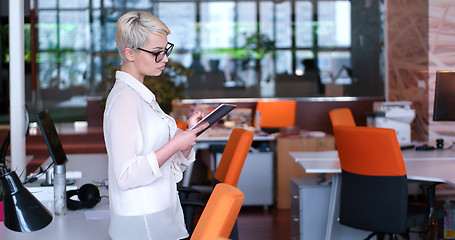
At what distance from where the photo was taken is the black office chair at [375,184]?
3.82m

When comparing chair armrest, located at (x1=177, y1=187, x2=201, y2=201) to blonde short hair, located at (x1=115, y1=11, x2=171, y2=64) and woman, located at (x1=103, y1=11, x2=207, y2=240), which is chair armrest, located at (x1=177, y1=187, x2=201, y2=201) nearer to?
woman, located at (x1=103, y1=11, x2=207, y2=240)

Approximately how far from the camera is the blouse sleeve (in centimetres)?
200

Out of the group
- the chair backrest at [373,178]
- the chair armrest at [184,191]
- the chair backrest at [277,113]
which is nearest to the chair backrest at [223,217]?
the chair armrest at [184,191]

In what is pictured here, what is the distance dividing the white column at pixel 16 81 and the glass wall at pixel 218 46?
258 inches

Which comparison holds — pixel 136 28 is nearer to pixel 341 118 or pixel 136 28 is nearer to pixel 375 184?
pixel 375 184

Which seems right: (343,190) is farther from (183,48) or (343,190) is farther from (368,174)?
(183,48)

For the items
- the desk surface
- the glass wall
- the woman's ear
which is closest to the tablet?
the woman's ear

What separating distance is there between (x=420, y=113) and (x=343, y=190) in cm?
282

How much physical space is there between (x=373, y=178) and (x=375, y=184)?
41 mm

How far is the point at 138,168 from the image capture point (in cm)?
201

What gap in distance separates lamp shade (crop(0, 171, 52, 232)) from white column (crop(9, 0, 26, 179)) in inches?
81.0

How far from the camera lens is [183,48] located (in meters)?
11.2

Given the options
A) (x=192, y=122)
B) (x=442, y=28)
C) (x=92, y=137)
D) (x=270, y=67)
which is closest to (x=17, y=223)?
(x=192, y=122)

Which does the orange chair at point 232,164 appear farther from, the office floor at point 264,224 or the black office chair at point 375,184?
the office floor at point 264,224
